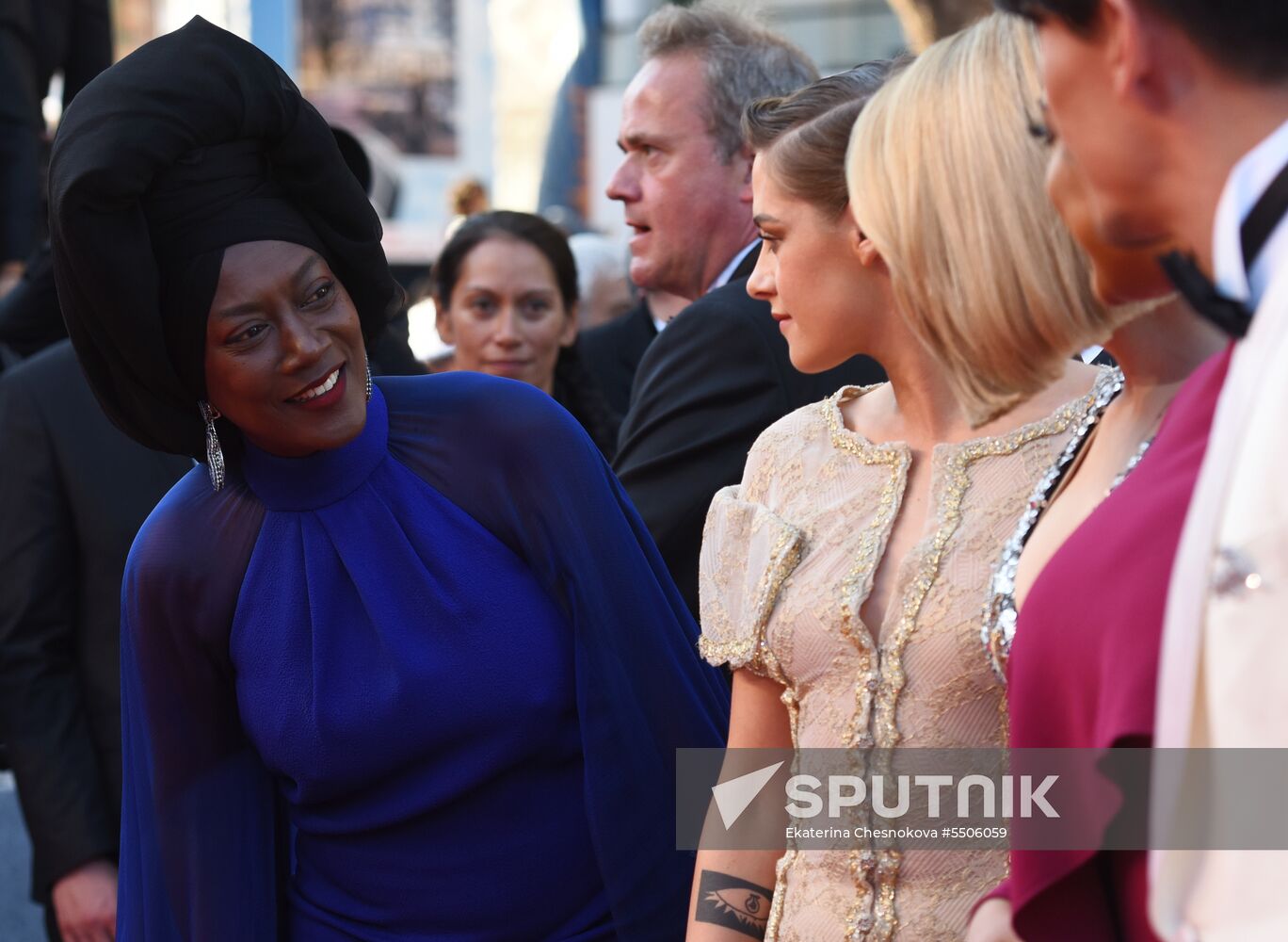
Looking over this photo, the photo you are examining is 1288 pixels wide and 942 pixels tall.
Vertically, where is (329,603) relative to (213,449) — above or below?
below

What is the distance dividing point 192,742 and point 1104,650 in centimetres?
163

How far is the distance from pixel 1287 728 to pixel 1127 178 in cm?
44

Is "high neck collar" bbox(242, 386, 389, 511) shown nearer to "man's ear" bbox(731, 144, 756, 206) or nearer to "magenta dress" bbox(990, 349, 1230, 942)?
"magenta dress" bbox(990, 349, 1230, 942)

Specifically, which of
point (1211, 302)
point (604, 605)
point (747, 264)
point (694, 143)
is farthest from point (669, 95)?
point (1211, 302)

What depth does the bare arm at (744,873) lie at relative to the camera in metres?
2.11

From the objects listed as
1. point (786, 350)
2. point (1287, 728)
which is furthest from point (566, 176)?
point (1287, 728)

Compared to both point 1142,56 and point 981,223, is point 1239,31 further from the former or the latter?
point 981,223

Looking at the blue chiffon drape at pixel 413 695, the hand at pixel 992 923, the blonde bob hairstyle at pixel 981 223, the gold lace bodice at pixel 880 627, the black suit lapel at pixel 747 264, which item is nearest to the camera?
the hand at pixel 992 923

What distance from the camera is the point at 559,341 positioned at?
4.88 metres

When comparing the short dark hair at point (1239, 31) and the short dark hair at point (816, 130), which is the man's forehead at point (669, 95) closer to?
the short dark hair at point (816, 130)

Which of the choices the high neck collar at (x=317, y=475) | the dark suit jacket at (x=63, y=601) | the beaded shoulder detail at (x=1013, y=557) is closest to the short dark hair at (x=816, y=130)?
the beaded shoulder detail at (x=1013, y=557)

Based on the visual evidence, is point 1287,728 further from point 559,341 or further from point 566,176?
point 566,176

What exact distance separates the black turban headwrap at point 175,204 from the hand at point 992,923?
1.48m

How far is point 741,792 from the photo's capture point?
2145mm
